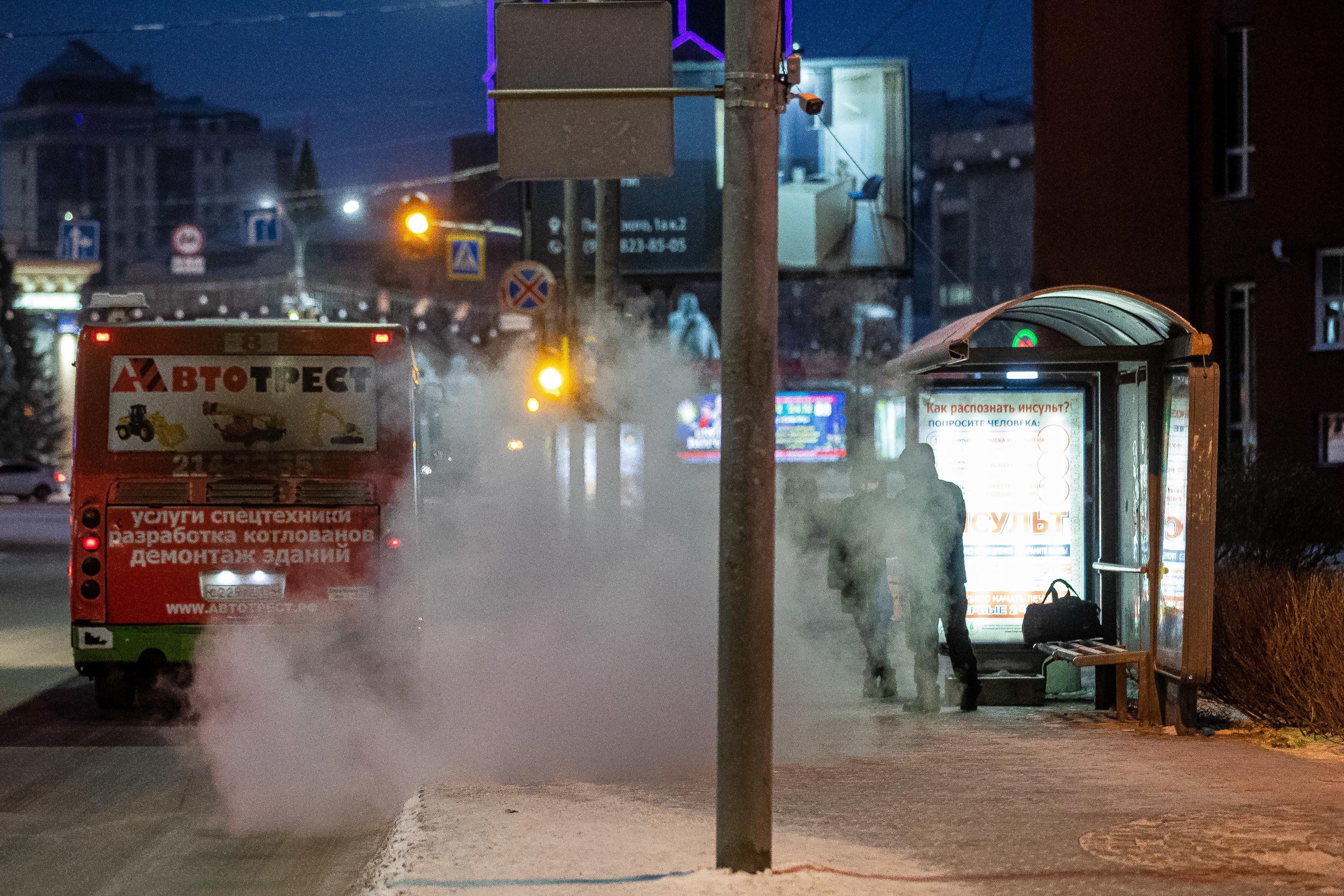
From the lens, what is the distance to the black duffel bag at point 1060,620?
959cm

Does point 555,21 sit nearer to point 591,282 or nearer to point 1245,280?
point 591,282

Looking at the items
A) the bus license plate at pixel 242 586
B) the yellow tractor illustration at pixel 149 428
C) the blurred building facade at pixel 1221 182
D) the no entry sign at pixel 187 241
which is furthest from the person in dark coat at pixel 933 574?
the no entry sign at pixel 187 241

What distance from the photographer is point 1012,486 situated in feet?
34.9

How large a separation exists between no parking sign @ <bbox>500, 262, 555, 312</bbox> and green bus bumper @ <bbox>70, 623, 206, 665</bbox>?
10.1 m

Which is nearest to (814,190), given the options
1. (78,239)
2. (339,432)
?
(339,432)

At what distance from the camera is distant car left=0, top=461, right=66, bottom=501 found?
4975 cm

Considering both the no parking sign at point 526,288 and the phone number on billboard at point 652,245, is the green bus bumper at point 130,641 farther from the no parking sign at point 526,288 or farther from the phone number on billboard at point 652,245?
the phone number on billboard at point 652,245

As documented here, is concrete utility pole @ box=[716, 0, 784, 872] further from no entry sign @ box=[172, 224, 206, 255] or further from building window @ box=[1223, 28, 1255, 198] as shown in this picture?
no entry sign @ box=[172, 224, 206, 255]

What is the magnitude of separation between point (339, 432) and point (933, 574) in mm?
4123

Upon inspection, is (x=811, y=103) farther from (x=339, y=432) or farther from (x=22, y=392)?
(x=22, y=392)

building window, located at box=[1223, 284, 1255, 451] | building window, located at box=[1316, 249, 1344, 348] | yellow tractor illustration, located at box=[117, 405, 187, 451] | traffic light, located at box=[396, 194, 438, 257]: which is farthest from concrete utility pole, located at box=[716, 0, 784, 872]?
building window, located at box=[1223, 284, 1255, 451]

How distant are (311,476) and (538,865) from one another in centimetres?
494

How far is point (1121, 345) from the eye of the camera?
938 cm

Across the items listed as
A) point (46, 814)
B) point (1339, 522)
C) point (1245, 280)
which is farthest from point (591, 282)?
point (46, 814)
